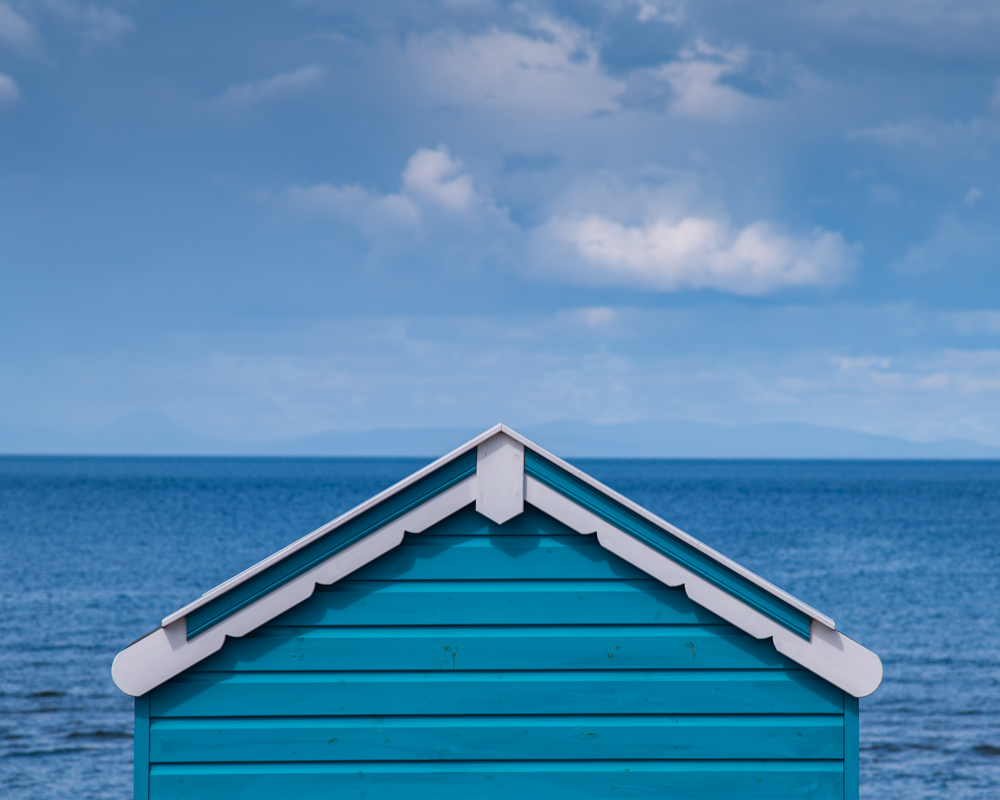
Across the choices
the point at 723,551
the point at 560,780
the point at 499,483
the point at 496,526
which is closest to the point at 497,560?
the point at 496,526

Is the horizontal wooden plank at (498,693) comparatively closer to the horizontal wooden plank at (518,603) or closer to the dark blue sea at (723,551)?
the horizontal wooden plank at (518,603)

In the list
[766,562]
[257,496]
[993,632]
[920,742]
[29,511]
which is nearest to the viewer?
[920,742]

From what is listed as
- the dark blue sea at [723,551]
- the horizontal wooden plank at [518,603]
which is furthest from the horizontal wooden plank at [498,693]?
the dark blue sea at [723,551]

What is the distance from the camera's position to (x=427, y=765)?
16.5 ft

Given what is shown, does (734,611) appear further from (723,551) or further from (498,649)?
(723,551)

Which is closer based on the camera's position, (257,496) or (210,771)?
(210,771)

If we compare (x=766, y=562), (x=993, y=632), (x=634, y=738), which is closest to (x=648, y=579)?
(x=634, y=738)

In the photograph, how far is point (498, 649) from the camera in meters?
5.07

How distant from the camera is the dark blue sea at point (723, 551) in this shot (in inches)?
698

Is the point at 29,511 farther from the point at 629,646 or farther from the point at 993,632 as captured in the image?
the point at 629,646

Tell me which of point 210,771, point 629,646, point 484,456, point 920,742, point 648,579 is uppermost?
point 484,456

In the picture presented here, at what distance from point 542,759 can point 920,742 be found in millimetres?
17254

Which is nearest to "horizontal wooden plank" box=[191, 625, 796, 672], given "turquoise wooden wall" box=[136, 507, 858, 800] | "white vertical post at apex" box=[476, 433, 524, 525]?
"turquoise wooden wall" box=[136, 507, 858, 800]

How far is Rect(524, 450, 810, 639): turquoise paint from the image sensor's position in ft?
16.2
